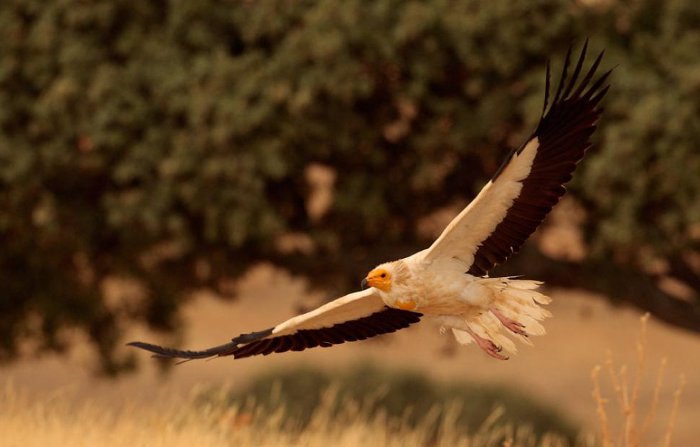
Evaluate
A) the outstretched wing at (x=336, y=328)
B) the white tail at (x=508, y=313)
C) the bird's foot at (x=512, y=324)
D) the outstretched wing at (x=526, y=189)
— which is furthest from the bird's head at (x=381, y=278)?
the outstretched wing at (x=336, y=328)

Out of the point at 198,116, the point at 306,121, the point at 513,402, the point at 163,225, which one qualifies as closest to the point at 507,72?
the point at 306,121

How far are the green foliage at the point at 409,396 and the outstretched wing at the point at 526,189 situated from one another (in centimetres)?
1281

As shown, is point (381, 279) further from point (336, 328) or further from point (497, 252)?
point (336, 328)

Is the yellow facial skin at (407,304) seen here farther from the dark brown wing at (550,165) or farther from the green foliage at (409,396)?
the green foliage at (409,396)

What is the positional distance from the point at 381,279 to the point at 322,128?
806cm

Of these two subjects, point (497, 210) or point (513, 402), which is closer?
point (497, 210)

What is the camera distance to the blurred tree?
46.2 ft

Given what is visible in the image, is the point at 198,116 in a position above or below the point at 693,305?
above

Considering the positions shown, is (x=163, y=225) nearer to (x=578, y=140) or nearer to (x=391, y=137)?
(x=391, y=137)

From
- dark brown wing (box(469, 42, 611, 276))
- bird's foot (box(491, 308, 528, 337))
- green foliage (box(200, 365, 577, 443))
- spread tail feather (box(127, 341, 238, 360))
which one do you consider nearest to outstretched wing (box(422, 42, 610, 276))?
dark brown wing (box(469, 42, 611, 276))

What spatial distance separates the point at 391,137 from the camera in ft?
51.6

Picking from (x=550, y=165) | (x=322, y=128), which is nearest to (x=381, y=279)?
(x=550, y=165)

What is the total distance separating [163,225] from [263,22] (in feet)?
9.36

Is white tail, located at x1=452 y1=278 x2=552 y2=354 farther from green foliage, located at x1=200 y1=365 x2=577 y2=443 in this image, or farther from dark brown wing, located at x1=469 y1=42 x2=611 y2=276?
green foliage, located at x1=200 y1=365 x2=577 y2=443
